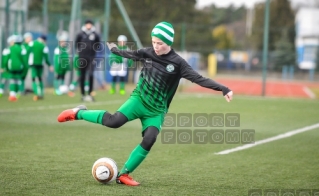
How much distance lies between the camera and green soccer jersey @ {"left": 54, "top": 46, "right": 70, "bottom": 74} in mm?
21547

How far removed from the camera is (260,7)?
77.4m

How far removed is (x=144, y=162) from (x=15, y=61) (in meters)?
11.6

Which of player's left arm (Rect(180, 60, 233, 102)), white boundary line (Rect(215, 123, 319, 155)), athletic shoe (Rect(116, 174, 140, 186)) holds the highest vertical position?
player's left arm (Rect(180, 60, 233, 102))

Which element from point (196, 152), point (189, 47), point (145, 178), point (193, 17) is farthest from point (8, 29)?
point (193, 17)

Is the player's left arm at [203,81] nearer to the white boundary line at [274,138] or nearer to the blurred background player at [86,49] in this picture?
the white boundary line at [274,138]

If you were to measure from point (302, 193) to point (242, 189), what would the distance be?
25.6 inches

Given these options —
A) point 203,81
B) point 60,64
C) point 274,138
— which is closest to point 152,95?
point 203,81

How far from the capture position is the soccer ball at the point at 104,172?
6.66 meters

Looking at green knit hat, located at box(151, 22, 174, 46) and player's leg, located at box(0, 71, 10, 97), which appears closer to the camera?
green knit hat, located at box(151, 22, 174, 46)

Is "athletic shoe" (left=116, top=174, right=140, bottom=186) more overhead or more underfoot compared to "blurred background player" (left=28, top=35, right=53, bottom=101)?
more underfoot

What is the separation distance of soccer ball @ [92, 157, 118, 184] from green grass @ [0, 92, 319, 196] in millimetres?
75

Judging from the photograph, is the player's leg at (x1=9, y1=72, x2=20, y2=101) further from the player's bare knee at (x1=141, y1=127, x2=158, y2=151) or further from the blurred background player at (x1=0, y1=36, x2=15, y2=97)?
the player's bare knee at (x1=141, y1=127, x2=158, y2=151)

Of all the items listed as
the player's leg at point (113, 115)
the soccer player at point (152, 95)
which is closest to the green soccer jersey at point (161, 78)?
the soccer player at point (152, 95)

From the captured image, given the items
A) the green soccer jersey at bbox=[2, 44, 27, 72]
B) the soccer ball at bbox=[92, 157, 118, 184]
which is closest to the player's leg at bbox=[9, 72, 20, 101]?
the green soccer jersey at bbox=[2, 44, 27, 72]
